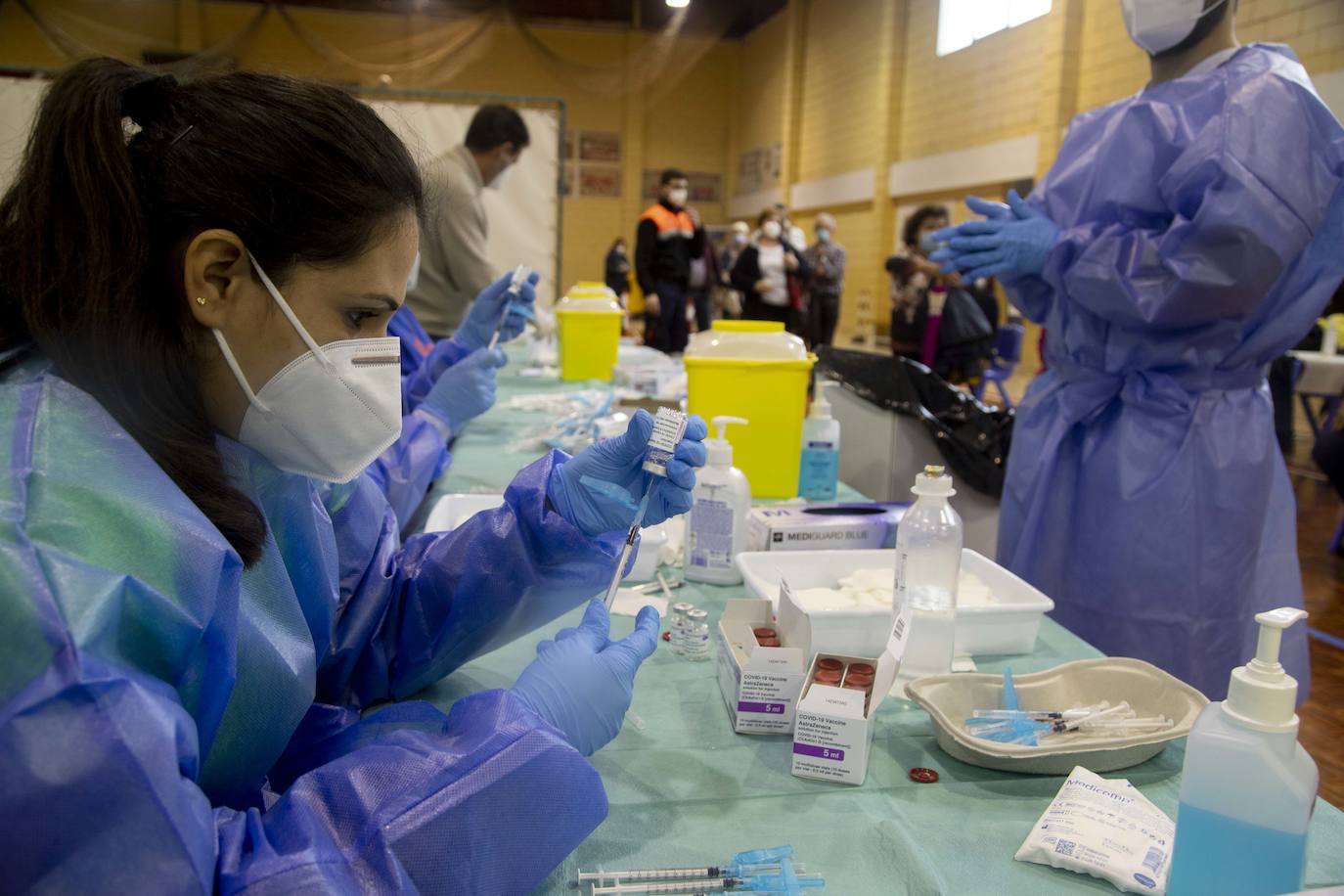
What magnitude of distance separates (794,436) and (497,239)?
448 cm

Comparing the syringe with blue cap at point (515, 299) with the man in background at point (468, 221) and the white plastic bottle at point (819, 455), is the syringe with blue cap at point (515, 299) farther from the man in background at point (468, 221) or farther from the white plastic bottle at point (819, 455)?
the man in background at point (468, 221)

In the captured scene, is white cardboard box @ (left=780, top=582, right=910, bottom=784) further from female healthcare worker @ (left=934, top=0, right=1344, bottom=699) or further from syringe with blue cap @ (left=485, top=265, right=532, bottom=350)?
syringe with blue cap @ (left=485, top=265, right=532, bottom=350)

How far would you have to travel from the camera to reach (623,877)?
731 mm

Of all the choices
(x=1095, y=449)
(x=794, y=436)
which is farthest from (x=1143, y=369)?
(x=794, y=436)

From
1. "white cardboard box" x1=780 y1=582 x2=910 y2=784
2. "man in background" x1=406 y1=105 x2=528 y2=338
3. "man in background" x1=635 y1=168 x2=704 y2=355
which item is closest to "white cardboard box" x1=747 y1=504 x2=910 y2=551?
"white cardboard box" x1=780 y1=582 x2=910 y2=784

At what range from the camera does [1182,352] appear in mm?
1782

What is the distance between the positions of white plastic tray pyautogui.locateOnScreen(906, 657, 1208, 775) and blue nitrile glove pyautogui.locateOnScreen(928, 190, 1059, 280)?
3.74 feet

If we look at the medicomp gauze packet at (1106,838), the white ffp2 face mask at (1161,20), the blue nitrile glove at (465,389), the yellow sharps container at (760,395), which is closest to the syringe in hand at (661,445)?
the medicomp gauze packet at (1106,838)

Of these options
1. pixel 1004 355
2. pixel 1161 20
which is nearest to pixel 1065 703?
pixel 1161 20

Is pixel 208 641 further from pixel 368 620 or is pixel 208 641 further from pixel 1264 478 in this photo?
pixel 1264 478

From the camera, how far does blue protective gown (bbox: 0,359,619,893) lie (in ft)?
1.71

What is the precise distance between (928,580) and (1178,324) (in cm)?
99

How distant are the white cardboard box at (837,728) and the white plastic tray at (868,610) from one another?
6.7 inches

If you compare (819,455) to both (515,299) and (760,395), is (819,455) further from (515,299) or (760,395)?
(515,299)
